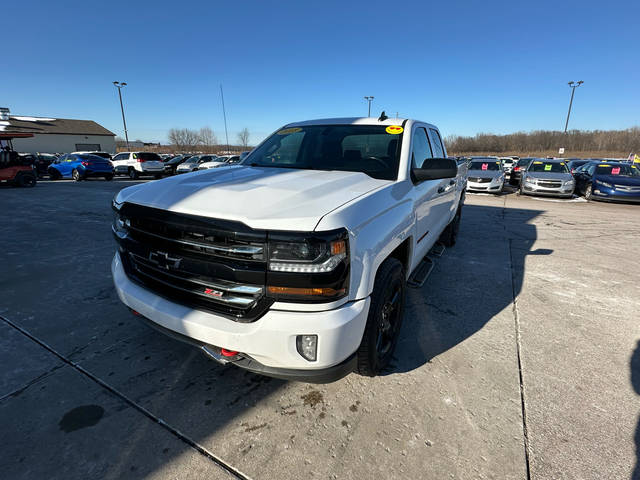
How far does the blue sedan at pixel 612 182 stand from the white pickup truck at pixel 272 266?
13455 millimetres

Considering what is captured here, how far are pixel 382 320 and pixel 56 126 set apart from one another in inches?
2507

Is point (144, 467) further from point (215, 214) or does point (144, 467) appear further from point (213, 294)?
point (215, 214)

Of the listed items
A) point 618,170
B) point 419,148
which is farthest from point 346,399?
point 618,170

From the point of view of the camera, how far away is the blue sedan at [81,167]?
18.3 metres

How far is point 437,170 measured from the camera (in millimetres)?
2578

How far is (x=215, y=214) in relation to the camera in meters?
1.71

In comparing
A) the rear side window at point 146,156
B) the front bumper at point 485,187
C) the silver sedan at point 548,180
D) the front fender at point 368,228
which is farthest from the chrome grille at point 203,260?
the rear side window at point 146,156

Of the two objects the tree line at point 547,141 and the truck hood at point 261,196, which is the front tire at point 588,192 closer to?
the truck hood at point 261,196

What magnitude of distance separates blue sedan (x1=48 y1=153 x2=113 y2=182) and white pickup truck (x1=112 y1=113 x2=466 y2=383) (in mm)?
20010

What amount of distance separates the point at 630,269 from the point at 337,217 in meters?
5.55

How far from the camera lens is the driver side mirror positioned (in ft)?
8.46

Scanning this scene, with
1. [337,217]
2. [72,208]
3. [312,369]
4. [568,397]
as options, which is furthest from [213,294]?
[72,208]

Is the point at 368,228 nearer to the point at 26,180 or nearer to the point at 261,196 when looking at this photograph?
the point at 261,196

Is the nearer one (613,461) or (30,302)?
(613,461)
